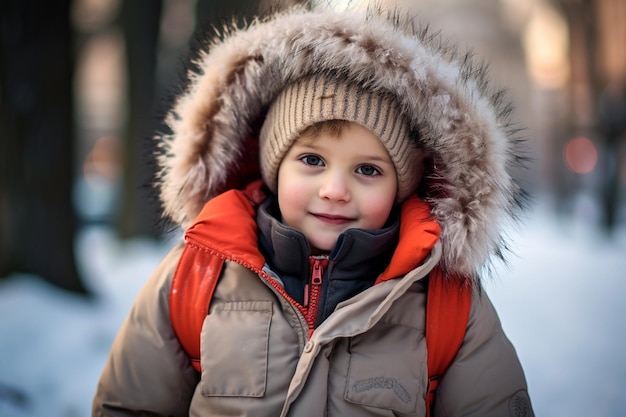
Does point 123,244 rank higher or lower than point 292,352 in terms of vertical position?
lower

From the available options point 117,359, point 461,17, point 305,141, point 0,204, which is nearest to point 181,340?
point 117,359

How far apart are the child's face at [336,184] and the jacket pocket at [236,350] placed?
32 centimetres

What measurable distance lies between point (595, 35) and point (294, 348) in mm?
8894

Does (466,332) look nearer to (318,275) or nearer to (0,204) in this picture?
(318,275)

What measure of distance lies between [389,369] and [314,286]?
36 cm

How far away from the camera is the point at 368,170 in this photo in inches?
74.7

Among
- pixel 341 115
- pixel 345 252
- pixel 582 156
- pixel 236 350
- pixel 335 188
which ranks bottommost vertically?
pixel 236 350

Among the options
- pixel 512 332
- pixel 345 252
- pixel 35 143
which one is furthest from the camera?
pixel 35 143

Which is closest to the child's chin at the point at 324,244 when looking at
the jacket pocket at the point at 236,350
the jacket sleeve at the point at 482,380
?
the jacket pocket at the point at 236,350

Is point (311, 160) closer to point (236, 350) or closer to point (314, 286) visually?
point (314, 286)

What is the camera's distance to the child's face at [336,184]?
72.2 inches

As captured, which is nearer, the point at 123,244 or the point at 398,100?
the point at 398,100

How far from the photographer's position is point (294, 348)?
5.76 ft

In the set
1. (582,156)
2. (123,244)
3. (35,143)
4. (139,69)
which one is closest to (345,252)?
(35,143)
